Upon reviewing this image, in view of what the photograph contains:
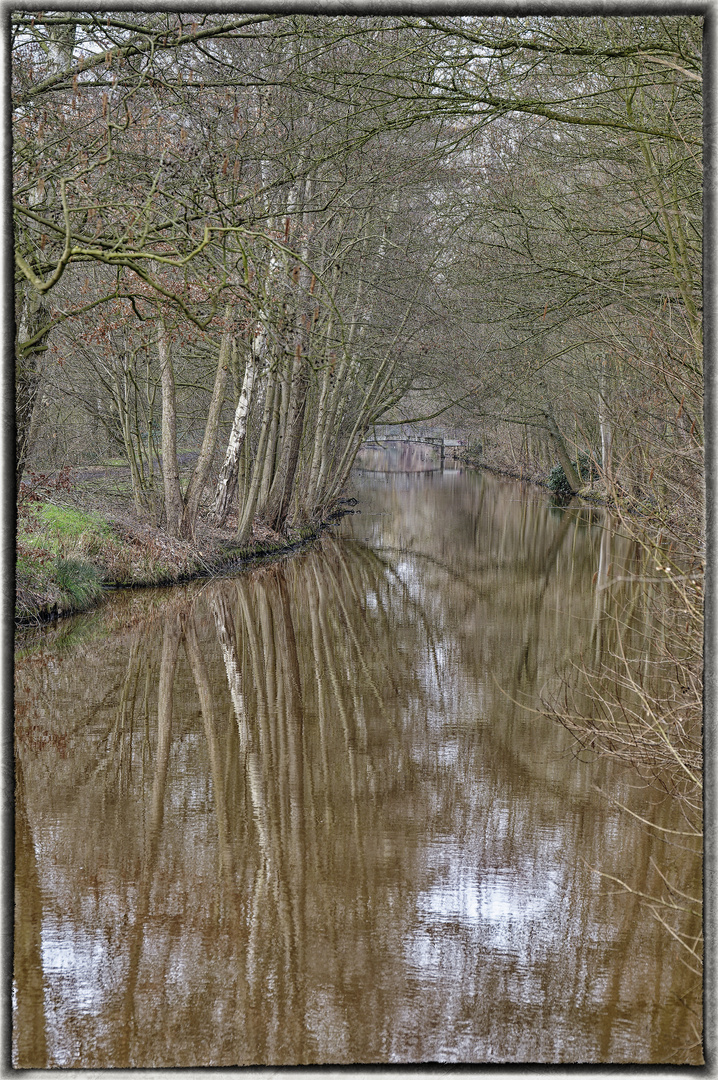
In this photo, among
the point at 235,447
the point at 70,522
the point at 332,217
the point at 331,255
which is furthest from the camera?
the point at 235,447

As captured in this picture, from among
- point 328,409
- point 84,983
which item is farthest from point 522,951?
point 328,409

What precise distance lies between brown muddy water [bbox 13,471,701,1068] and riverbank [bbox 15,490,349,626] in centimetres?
119

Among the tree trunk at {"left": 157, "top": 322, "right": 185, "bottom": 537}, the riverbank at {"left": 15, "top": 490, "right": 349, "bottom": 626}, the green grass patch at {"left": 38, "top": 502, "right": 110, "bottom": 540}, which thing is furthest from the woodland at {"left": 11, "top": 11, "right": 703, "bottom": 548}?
the green grass patch at {"left": 38, "top": 502, "right": 110, "bottom": 540}

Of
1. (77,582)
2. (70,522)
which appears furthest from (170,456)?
(77,582)

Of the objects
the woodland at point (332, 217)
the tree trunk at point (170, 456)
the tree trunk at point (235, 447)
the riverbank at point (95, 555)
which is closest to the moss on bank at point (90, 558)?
the riverbank at point (95, 555)

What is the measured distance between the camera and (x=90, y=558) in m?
16.4

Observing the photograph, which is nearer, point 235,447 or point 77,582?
point 77,582

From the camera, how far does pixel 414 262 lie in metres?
21.2

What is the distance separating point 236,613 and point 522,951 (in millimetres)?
10133

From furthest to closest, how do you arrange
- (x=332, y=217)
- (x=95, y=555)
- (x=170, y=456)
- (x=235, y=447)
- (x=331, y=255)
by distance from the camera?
(x=235, y=447) → (x=170, y=456) → (x=95, y=555) → (x=331, y=255) → (x=332, y=217)

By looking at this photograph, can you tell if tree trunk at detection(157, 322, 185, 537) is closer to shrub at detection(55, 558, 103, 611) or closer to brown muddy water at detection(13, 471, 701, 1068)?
shrub at detection(55, 558, 103, 611)

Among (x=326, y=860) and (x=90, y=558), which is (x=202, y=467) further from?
(x=326, y=860)

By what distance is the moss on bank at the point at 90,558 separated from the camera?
1402 cm

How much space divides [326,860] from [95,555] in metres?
11.1
